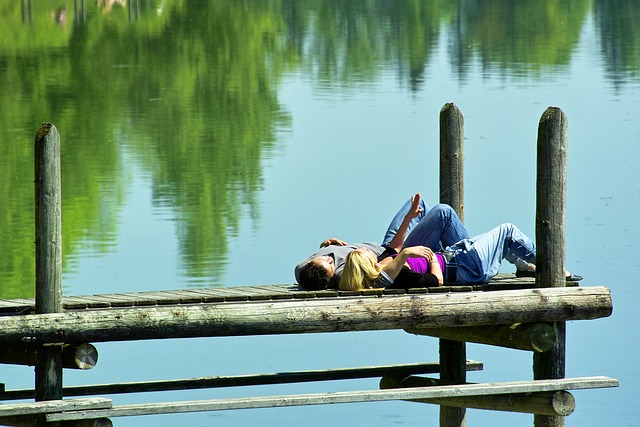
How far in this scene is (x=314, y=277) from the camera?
10.8 metres

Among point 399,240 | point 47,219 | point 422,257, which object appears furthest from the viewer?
point 399,240

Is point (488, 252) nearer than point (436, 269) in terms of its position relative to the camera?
No

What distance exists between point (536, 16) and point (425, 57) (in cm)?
1794

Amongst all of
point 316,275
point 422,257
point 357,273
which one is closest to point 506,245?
point 422,257

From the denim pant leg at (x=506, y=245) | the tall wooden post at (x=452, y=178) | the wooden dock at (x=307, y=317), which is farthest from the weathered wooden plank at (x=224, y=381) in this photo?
the denim pant leg at (x=506, y=245)

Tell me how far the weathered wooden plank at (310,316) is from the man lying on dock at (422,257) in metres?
0.38

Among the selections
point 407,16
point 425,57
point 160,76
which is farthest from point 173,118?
point 407,16

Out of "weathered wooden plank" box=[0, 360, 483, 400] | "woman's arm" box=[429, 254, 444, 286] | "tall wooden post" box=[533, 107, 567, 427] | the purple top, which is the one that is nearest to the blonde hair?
the purple top

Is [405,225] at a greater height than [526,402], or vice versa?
[405,225]

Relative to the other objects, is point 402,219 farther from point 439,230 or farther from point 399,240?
point 439,230

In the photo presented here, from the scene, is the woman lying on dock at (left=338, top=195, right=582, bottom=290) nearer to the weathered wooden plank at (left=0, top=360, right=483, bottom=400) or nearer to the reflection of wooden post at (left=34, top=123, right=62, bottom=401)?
the weathered wooden plank at (left=0, top=360, right=483, bottom=400)

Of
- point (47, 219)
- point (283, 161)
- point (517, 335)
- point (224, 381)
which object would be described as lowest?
point (283, 161)

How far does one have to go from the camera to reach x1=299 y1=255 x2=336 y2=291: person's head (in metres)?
10.8

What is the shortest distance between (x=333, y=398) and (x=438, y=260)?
1448 millimetres
